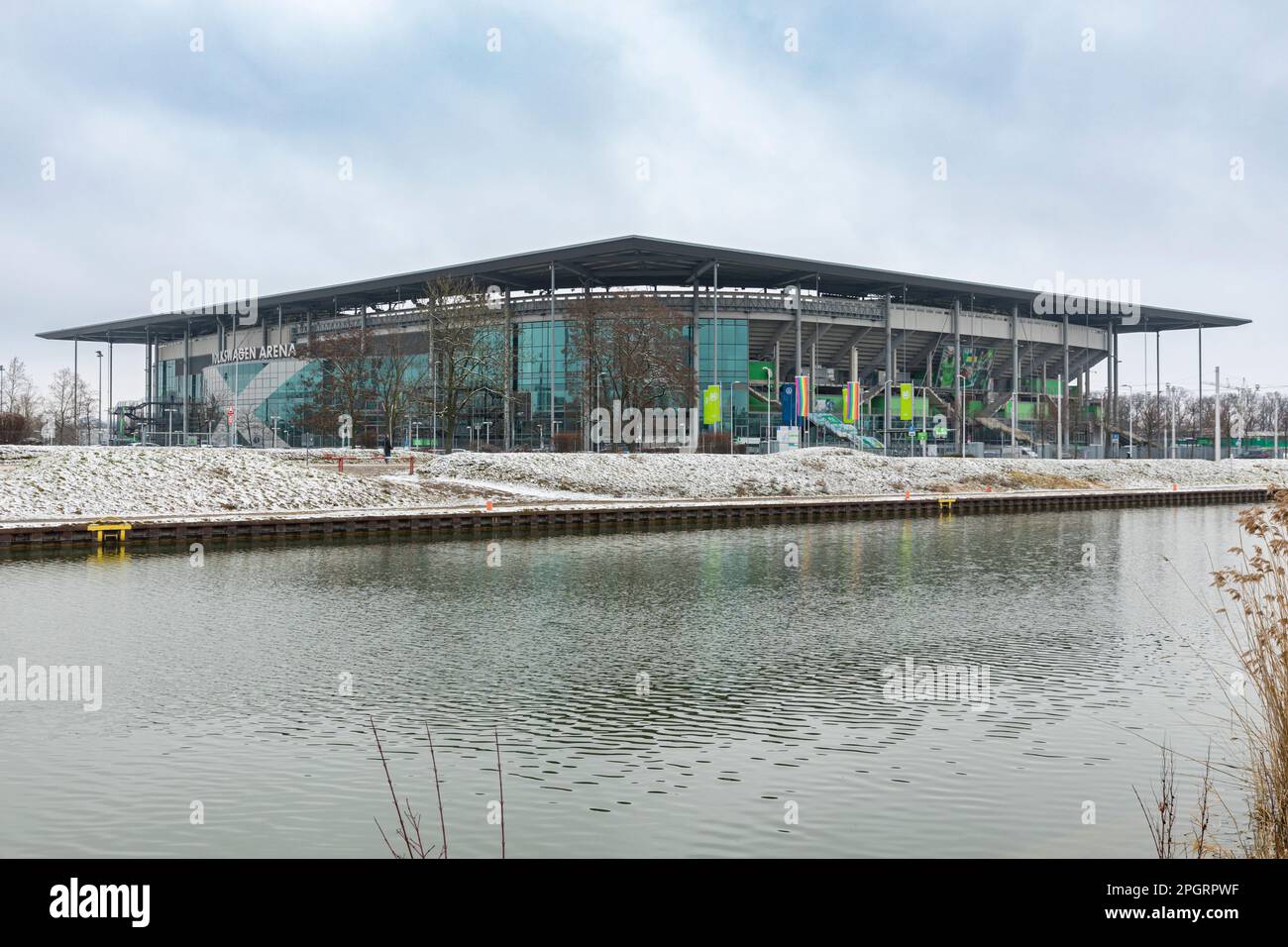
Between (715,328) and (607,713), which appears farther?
(715,328)

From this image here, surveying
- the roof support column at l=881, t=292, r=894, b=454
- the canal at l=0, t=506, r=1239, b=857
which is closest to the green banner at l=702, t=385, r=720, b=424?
the roof support column at l=881, t=292, r=894, b=454

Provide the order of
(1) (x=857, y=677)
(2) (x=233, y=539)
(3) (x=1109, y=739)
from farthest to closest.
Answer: (2) (x=233, y=539), (1) (x=857, y=677), (3) (x=1109, y=739)

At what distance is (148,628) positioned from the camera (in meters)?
18.9

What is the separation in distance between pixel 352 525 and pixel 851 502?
23.9m

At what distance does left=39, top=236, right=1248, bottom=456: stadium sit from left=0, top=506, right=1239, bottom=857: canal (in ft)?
153

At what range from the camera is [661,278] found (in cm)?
9231

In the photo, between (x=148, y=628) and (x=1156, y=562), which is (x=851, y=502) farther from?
(x=148, y=628)

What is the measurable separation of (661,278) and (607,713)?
81735mm

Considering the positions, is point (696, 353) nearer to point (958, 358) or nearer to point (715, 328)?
point (715, 328)

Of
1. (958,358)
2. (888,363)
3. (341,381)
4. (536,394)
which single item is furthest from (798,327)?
(341,381)

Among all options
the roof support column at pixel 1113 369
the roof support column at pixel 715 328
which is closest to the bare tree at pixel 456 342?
the roof support column at pixel 715 328

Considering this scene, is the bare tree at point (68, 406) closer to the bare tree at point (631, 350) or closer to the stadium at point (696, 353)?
the stadium at point (696, 353)
